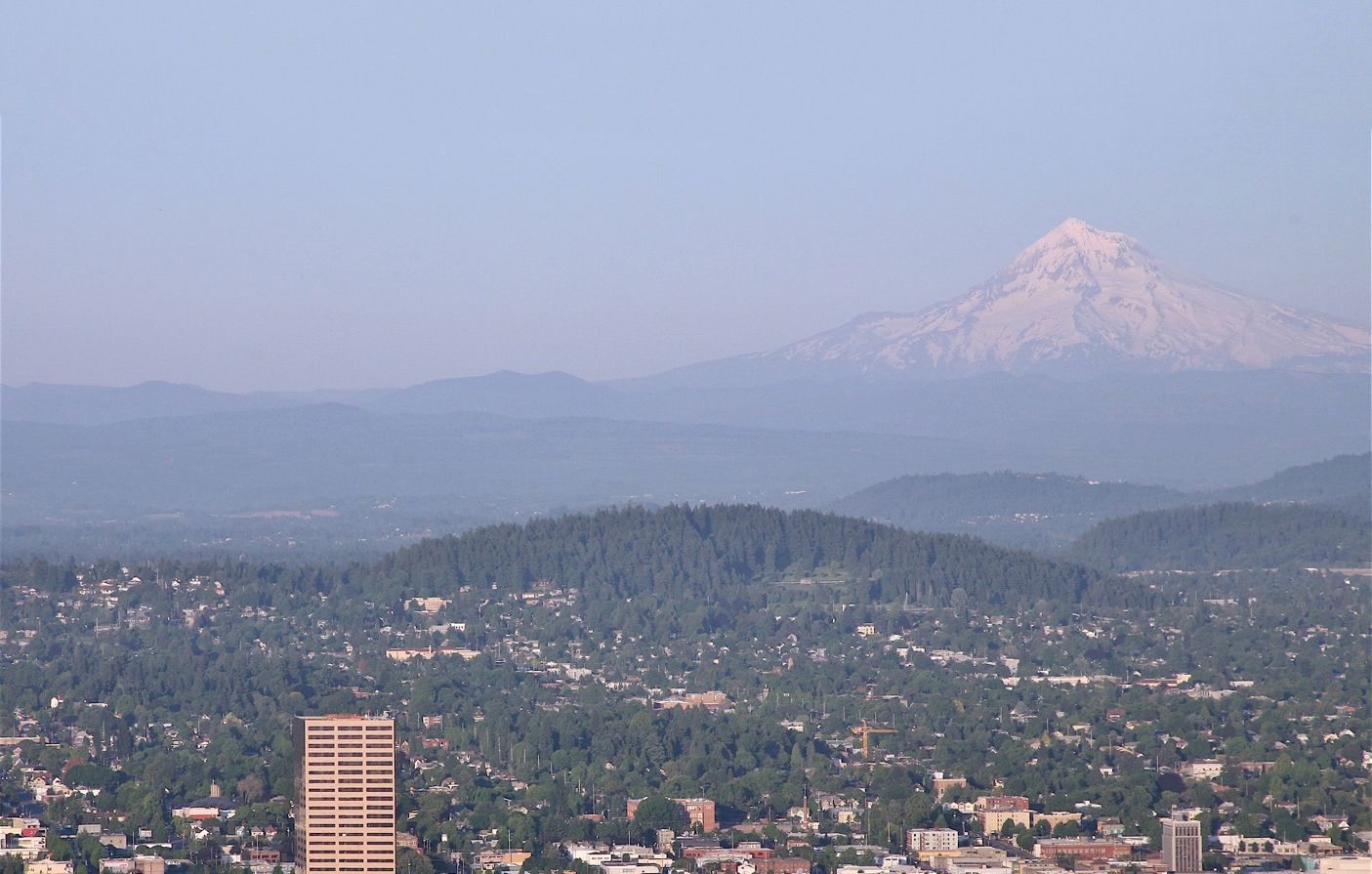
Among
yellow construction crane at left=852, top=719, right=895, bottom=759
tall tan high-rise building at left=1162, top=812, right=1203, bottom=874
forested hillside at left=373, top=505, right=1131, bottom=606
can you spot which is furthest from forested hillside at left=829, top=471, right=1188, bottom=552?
tall tan high-rise building at left=1162, top=812, right=1203, bottom=874

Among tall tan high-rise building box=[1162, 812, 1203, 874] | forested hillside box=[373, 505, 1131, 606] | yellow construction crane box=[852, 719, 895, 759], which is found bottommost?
tall tan high-rise building box=[1162, 812, 1203, 874]

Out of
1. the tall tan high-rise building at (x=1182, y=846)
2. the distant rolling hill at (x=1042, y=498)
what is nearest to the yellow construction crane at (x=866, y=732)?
the tall tan high-rise building at (x=1182, y=846)

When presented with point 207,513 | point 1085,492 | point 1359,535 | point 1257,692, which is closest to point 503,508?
point 207,513

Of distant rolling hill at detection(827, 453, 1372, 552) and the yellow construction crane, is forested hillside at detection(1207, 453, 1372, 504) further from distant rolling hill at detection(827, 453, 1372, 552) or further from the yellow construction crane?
the yellow construction crane

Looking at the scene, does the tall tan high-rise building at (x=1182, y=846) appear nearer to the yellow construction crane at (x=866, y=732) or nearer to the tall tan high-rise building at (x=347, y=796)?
the tall tan high-rise building at (x=347, y=796)

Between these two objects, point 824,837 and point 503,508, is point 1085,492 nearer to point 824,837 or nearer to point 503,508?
point 503,508

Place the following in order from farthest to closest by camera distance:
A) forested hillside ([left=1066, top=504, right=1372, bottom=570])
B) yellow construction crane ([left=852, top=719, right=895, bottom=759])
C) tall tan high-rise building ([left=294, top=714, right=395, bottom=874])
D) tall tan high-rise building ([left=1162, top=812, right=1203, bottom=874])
A: forested hillside ([left=1066, top=504, right=1372, bottom=570]), yellow construction crane ([left=852, top=719, right=895, bottom=759]), tall tan high-rise building ([left=1162, top=812, right=1203, bottom=874]), tall tan high-rise building ([left=294, top=714, right=395, bottom=874])
